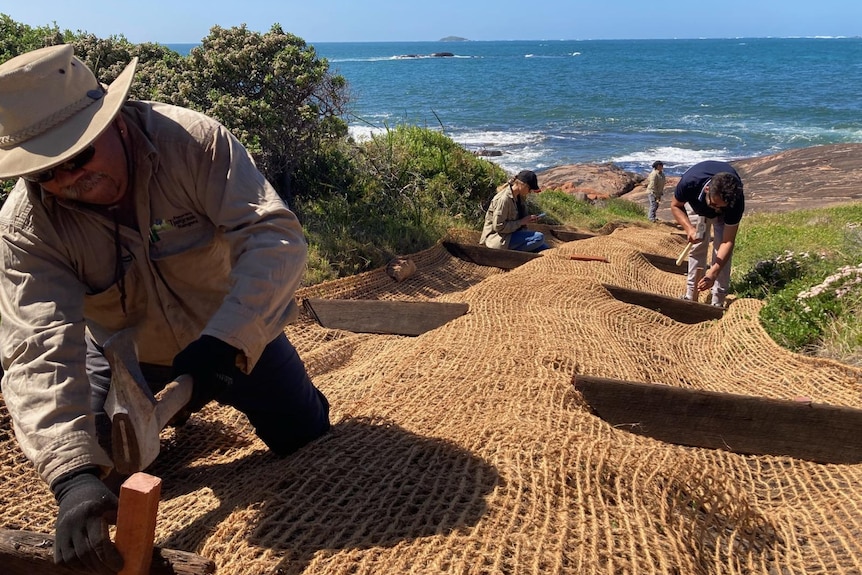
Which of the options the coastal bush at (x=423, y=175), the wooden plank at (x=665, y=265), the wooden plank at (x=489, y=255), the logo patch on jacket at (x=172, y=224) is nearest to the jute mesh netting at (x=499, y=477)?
the logo patch on jacket at (x=172, y=224)

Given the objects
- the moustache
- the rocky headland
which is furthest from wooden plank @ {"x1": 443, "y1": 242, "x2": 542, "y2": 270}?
the rocky headland

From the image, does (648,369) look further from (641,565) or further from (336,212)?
(336,212)

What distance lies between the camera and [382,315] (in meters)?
5.66

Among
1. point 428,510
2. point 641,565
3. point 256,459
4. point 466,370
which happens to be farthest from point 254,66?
point 641,565

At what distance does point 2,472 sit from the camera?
3340 mm

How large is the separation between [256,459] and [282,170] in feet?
17.5

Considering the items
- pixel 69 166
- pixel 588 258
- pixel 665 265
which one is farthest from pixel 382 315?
pixel 665 265

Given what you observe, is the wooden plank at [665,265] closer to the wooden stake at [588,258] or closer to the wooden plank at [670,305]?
the wooden stake at [588,258]

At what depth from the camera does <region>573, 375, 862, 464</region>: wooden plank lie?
3596mm

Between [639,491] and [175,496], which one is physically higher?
[639,491]

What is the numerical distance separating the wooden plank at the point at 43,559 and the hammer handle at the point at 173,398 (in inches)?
15.5

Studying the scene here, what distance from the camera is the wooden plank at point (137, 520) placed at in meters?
1.96

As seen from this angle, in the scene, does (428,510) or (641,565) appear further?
(428,510)

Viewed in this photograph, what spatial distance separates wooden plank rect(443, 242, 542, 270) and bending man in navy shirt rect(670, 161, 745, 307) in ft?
5.59
